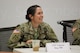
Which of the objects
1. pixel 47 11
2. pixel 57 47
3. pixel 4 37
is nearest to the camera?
pixel 57 47

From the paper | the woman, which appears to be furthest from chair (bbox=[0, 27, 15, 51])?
the paper

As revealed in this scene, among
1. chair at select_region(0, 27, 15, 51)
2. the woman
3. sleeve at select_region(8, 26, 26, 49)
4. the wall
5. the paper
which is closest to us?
the paper

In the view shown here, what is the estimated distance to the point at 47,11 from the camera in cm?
371

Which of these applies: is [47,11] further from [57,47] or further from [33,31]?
[57,47]

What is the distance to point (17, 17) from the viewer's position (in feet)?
11.8

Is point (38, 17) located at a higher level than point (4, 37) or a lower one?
higher

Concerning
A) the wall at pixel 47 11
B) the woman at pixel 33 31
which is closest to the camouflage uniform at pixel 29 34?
the woman at pixel 33 31

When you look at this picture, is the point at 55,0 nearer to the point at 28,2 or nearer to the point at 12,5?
the point at 28,2

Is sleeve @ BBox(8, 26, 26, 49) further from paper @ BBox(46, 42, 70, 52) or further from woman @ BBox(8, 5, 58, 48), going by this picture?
paper @ BBox(46, 42, 70, 52)

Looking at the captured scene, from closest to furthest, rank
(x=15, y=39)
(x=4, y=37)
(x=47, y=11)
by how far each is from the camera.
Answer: (x=15, y=39) < (x=4, y=37) < (x=47, y=11)

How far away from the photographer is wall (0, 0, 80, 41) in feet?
11.6

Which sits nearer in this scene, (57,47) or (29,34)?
(57,47)

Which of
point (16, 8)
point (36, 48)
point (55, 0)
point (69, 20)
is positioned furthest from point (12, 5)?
point (36, 48)

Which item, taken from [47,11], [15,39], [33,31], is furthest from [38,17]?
[47,11]
